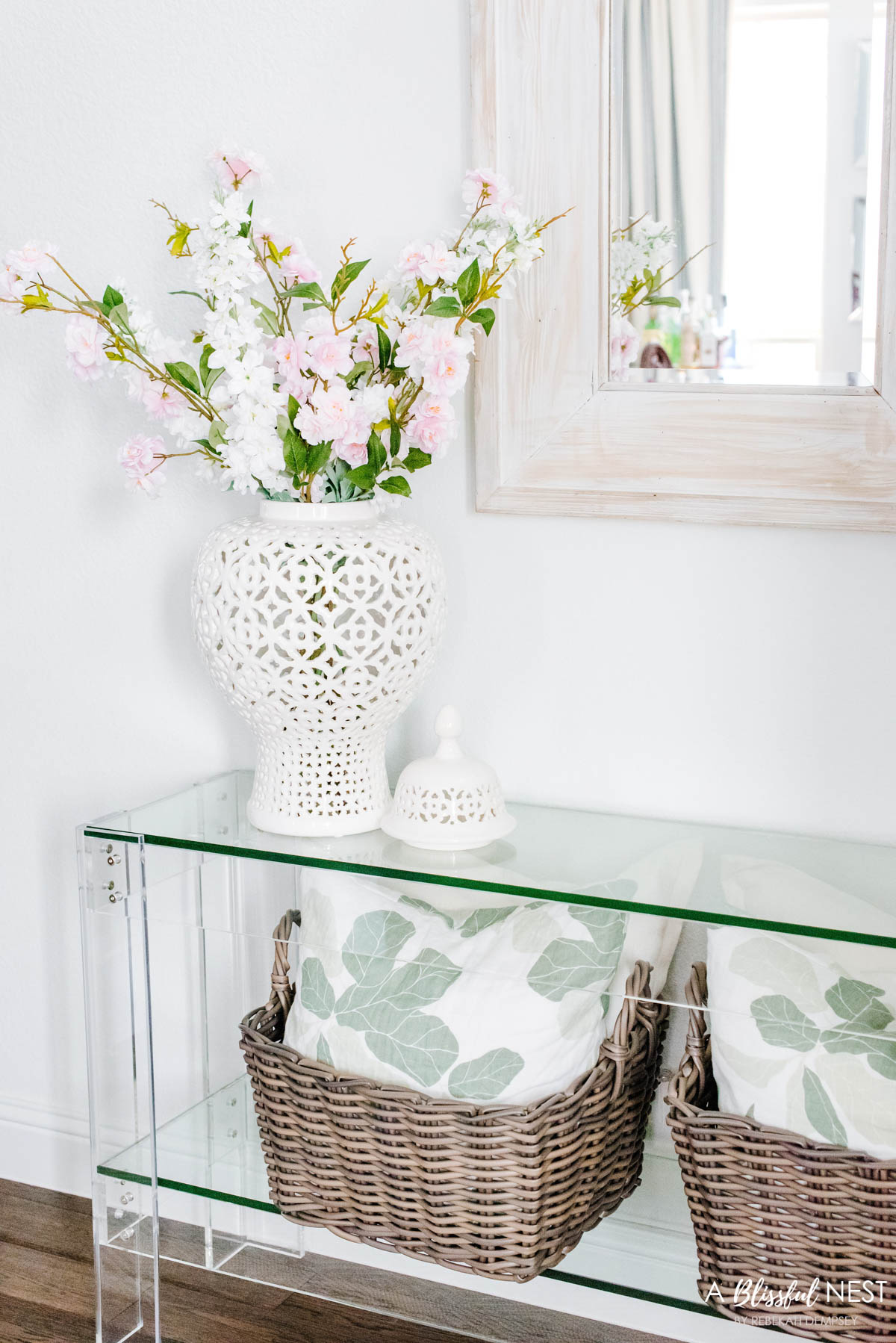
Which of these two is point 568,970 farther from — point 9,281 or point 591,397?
point 9,281

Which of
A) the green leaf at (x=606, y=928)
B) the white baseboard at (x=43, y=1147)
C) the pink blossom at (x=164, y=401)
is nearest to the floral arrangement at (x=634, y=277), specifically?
the pink blossom at (x=164, y=401)

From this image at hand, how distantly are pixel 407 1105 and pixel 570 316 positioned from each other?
2.72 feet

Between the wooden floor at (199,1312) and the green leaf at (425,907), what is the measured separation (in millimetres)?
599

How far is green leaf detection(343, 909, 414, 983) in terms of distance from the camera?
1.45 m

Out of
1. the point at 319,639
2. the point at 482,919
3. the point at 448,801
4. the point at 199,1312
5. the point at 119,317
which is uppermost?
the point at 119,317

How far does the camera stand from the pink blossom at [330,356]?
1.31 meters

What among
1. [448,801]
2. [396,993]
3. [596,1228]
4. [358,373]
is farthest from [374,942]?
[358,373]

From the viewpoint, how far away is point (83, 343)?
4.53ft

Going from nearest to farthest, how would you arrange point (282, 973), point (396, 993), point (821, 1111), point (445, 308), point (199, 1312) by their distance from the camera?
point (821, 1111), point (445, 308), point (396, 993), point (282, 973), point (199, 1312)

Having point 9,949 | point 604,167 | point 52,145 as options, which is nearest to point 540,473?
point 604,167

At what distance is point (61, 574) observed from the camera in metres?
1.86

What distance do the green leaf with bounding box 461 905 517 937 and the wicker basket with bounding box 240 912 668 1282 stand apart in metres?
0.14

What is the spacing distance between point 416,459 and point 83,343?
0.35 metres

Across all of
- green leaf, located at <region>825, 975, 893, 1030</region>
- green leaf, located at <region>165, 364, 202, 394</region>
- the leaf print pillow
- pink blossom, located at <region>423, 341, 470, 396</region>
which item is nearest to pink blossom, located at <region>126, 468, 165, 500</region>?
green leaf, located at <region>165, 364, 202, 394</region>
